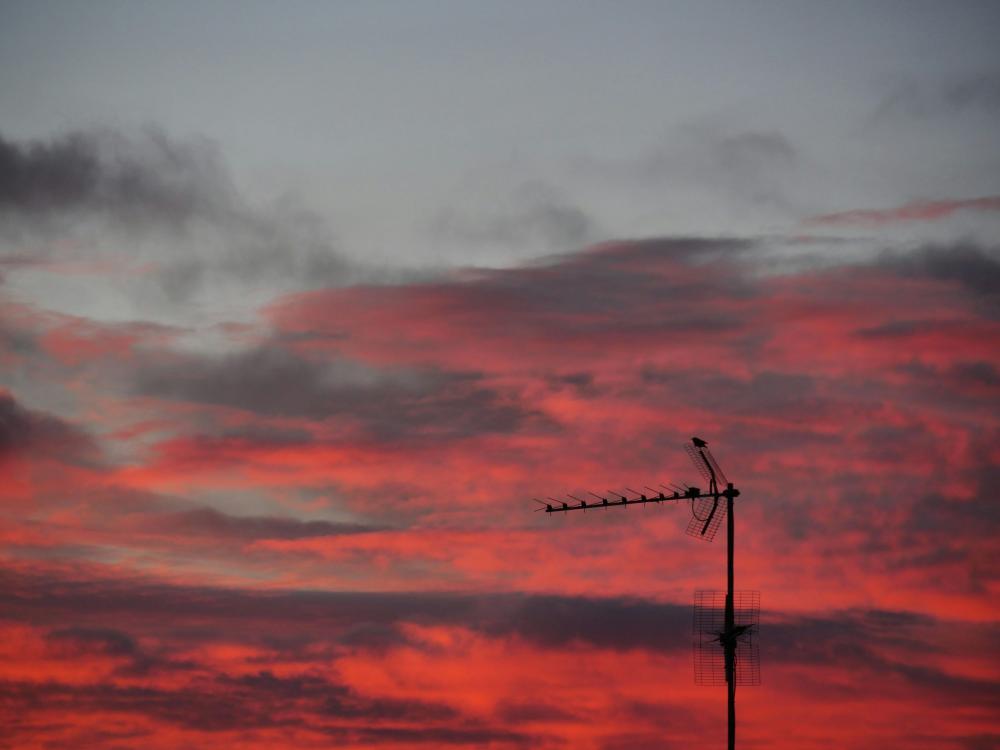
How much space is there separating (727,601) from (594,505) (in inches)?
274

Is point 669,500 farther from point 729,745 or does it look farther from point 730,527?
point 729,745

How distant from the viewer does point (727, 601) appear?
10325cm

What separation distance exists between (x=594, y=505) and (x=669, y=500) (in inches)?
121

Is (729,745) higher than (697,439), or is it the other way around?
(697,439)

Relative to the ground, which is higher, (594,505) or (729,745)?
(594,505)

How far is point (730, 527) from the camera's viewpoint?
104 m

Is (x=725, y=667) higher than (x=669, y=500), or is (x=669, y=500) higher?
(x=669, y=500)

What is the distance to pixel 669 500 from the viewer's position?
106 m

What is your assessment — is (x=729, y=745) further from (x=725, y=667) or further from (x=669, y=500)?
(x=669, y=500)

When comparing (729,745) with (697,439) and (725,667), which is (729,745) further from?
(697,439)

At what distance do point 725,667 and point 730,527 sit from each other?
552cm

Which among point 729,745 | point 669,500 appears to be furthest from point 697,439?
point 729,745

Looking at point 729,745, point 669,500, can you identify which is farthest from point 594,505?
point 729,745

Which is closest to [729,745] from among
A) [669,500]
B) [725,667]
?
[725,667]
